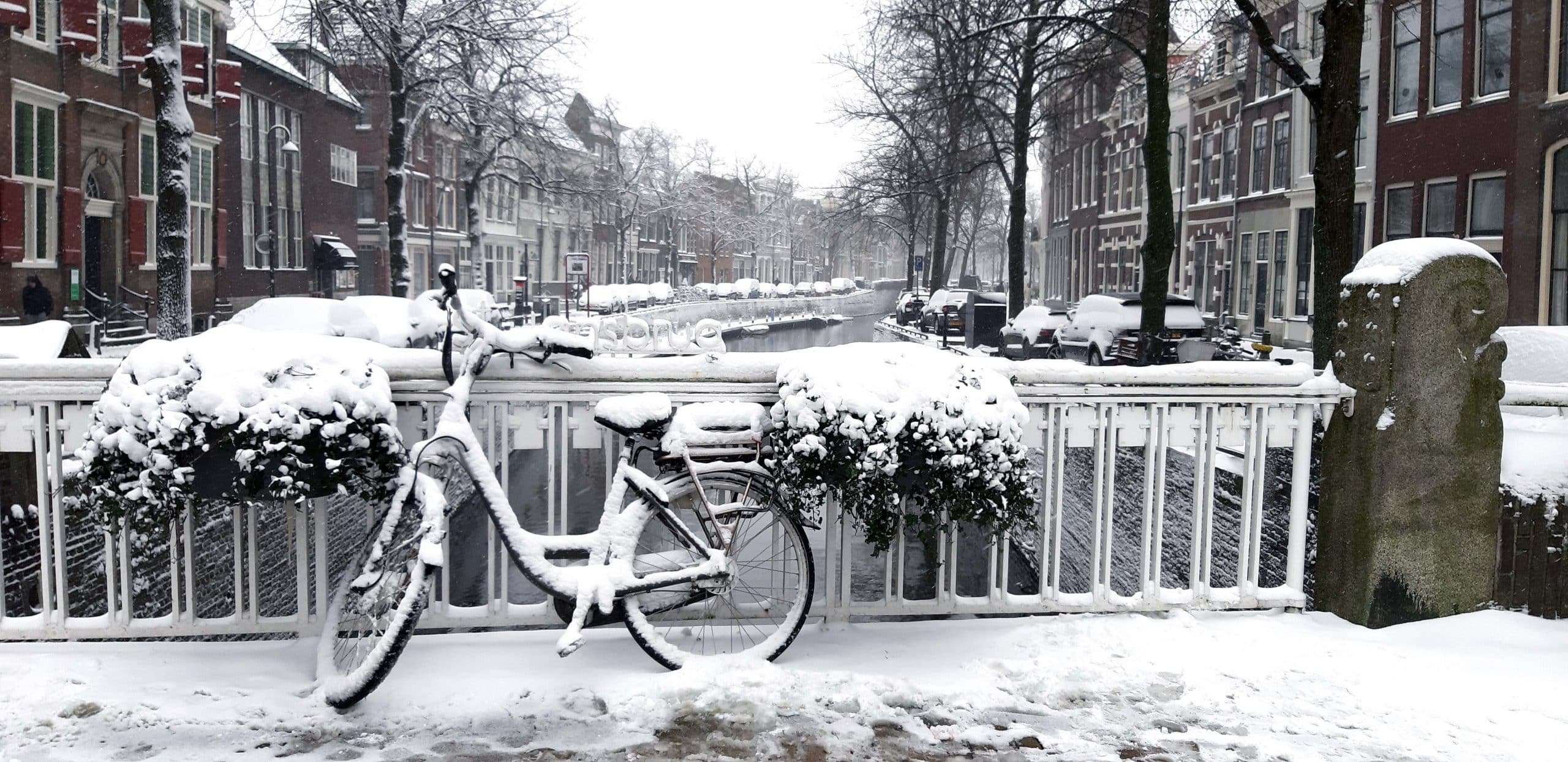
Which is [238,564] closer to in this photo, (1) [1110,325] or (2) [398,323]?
(2) [398,323]

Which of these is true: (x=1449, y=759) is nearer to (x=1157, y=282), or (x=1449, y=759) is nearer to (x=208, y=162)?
(x=1157, y=282)

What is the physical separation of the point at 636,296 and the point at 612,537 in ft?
177

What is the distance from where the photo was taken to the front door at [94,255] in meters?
29.0

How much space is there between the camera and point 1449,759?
397cm

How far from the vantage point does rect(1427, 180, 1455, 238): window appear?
25.0 metres

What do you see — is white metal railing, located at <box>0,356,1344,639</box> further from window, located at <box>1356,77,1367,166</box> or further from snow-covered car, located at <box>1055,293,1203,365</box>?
window, located at <box>1356,77,1367,166</box>

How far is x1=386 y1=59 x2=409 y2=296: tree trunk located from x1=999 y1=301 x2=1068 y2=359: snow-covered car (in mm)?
13325

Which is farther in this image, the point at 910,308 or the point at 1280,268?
the point at 910,308

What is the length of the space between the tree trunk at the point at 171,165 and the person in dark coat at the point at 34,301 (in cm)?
1293

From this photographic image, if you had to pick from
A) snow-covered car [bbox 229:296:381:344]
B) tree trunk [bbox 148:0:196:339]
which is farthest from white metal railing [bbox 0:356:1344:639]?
snow-covered car [bbox 229:296:381:344]

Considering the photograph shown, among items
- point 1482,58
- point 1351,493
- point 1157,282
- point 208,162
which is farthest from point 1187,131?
point 1351,493

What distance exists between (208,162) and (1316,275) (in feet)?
106

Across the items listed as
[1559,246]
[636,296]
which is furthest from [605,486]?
[636,296]

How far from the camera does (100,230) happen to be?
29641 mm
